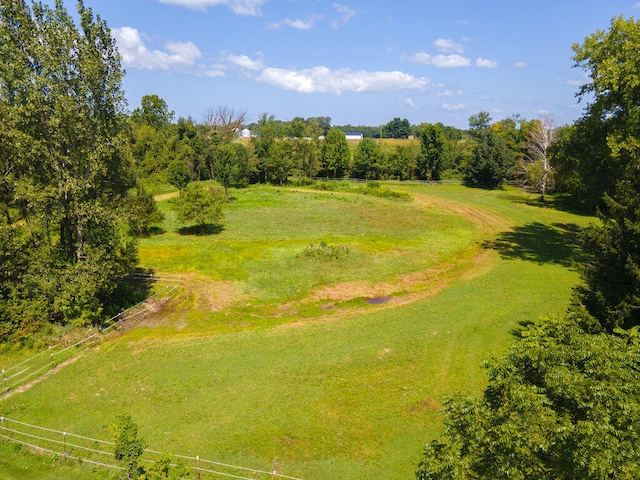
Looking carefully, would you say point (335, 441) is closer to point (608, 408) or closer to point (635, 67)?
point (608, 408)

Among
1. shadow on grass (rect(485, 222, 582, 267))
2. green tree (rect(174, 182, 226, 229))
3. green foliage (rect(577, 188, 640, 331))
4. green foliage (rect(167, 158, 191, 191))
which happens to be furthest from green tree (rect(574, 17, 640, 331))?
green foliage (rect(167, 158, 191, 191))

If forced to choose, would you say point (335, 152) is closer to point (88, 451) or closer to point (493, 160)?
point (493, 160)

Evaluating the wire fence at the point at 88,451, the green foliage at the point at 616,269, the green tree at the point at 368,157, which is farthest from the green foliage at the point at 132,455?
the green tree at the point at 368,157

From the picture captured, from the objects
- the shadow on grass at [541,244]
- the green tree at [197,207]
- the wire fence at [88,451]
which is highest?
the green tree at [197,207]

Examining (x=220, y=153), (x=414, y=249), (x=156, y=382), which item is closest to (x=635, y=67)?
(x=414, y=249)

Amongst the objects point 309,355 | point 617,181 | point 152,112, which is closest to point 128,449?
point 309,355

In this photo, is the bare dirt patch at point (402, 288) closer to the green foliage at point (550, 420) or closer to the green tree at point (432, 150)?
the green foliage at point (550, 420)
